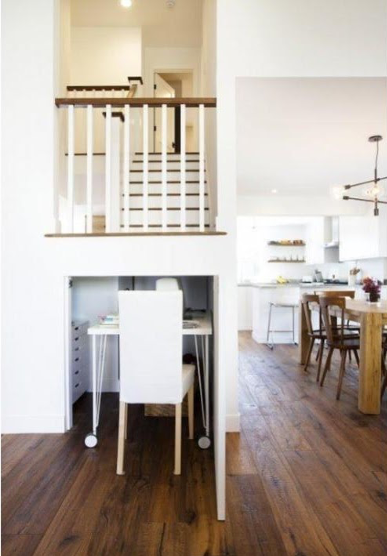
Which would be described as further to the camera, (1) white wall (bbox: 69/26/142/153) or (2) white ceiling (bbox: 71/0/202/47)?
(1) white wall (bbox: 69/26/142/153)

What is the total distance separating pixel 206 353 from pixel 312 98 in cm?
240

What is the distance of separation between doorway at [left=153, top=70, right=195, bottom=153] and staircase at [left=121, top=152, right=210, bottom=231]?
78.7 inches

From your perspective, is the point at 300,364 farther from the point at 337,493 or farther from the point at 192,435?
the point at 337,493

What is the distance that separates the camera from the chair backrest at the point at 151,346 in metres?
2.06

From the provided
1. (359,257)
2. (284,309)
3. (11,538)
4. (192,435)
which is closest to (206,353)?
(192,435)

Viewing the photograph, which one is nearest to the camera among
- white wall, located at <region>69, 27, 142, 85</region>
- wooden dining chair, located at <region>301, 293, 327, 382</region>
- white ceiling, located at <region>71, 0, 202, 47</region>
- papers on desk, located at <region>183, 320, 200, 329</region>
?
papers on desk, located at <region>183, 320, 200, 329</region>

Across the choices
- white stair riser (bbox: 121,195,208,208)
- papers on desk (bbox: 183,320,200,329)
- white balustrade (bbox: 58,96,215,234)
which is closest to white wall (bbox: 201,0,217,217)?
white balustrade (bbox: 58,96,215,234)

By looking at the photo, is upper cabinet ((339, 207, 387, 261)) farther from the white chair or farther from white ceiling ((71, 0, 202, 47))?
the white chair

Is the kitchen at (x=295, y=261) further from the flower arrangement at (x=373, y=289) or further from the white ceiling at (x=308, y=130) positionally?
the flower arrangement at (x=373, y=289)

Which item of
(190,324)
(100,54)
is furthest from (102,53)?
(190,324)

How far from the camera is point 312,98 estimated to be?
3152 mm

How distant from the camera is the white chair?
2061 mm

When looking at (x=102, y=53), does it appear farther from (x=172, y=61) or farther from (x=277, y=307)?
(x=277, y=307)

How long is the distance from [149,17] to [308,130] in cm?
344
